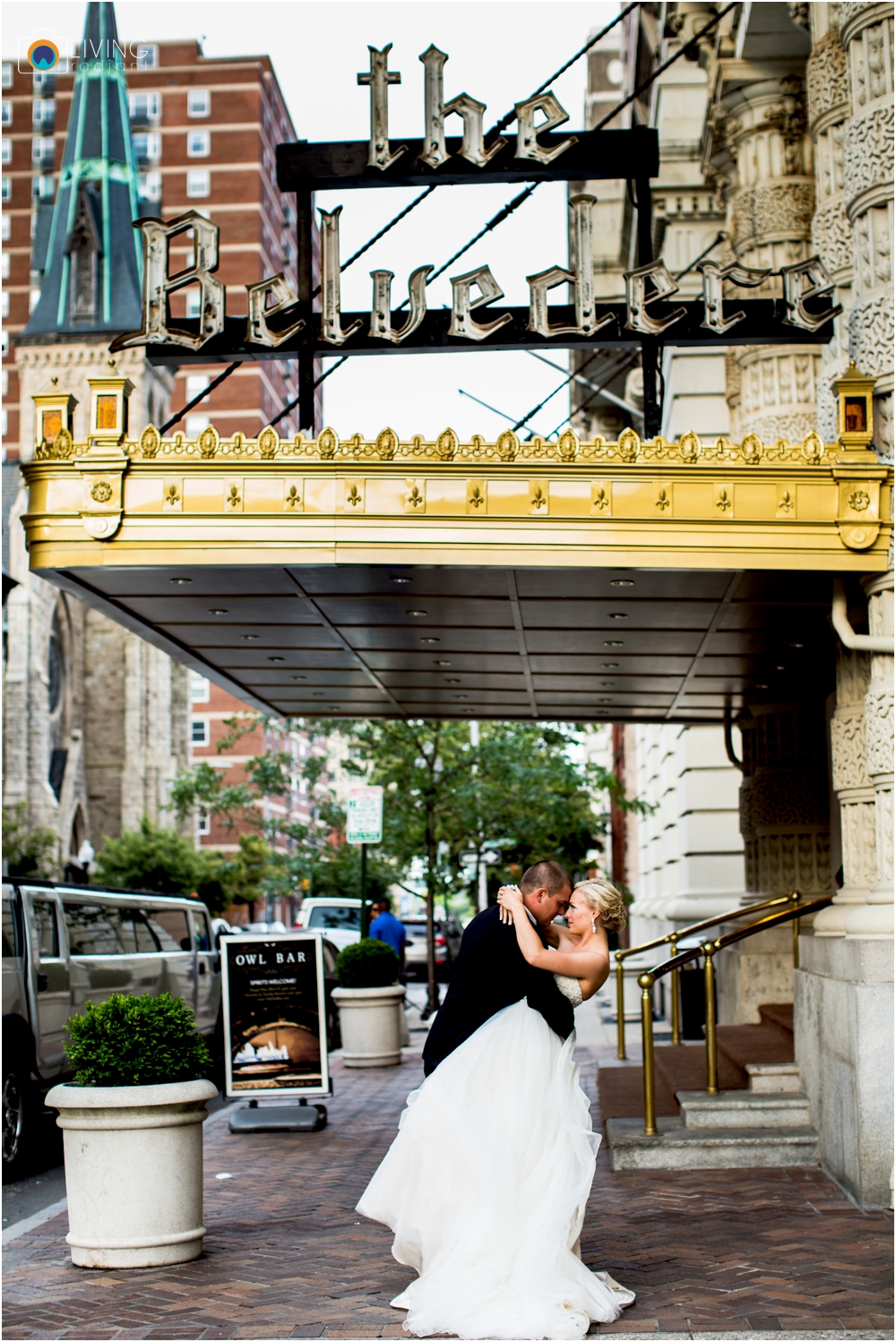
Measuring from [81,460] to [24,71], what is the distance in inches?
88.5

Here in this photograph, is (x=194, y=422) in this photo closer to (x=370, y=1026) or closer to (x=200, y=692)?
(x=200, y=692)

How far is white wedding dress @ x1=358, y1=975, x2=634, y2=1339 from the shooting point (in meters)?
6.20

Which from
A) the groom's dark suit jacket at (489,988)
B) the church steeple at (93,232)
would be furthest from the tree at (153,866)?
the groom's dark suit jacket at (489,988)

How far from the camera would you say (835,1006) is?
9172mm

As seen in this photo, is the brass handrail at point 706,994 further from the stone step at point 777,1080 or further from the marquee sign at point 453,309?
the marquee sign at point 453,309

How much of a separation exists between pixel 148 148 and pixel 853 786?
11300 centimetres

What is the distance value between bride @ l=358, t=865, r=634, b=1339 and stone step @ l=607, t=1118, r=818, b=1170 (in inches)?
145

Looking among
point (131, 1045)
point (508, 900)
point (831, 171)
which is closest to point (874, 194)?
point (831, 171)

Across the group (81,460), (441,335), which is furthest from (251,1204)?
(441,335)

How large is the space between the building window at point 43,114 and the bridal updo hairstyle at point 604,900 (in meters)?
120

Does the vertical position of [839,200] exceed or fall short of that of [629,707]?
it exceeds it

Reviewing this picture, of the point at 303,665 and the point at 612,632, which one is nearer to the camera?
the point at 612,632

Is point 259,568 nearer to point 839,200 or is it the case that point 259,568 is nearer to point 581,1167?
point 581,1167

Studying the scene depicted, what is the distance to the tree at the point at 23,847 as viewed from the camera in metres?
52.5
